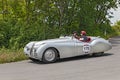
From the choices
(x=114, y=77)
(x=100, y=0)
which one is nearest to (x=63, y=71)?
(x=114, y=77)

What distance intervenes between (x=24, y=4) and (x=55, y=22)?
250cm

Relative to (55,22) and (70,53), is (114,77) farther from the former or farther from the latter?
(55,22)

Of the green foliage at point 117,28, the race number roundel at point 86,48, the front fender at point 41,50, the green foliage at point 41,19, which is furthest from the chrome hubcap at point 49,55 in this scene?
the green foliage at point 117,28

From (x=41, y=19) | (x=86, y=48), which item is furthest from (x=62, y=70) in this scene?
(x=41, y=19)

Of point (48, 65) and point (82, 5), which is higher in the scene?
point (82, 5)

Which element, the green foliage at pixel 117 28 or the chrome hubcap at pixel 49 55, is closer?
the chrome hubcap at pixel 49 55

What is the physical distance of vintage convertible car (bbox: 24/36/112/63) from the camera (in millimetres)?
10281

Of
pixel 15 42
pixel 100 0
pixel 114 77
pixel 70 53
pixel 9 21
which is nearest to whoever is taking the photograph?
pixel 114 77

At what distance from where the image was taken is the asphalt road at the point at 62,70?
7691 mm

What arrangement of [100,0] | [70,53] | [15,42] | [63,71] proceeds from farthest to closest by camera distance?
1. [100,0]
2. [15,42]
3. [70,53]
4. [63,71]

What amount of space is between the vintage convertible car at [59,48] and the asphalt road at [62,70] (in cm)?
31

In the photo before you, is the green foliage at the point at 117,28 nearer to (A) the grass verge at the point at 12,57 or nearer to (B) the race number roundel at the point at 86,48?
(B) the race number roundel at the point at 86,48

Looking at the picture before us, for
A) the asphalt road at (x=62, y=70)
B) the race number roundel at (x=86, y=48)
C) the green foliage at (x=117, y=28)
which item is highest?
the green foliage at (x=117, y=28)

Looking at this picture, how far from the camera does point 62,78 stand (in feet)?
24.7
